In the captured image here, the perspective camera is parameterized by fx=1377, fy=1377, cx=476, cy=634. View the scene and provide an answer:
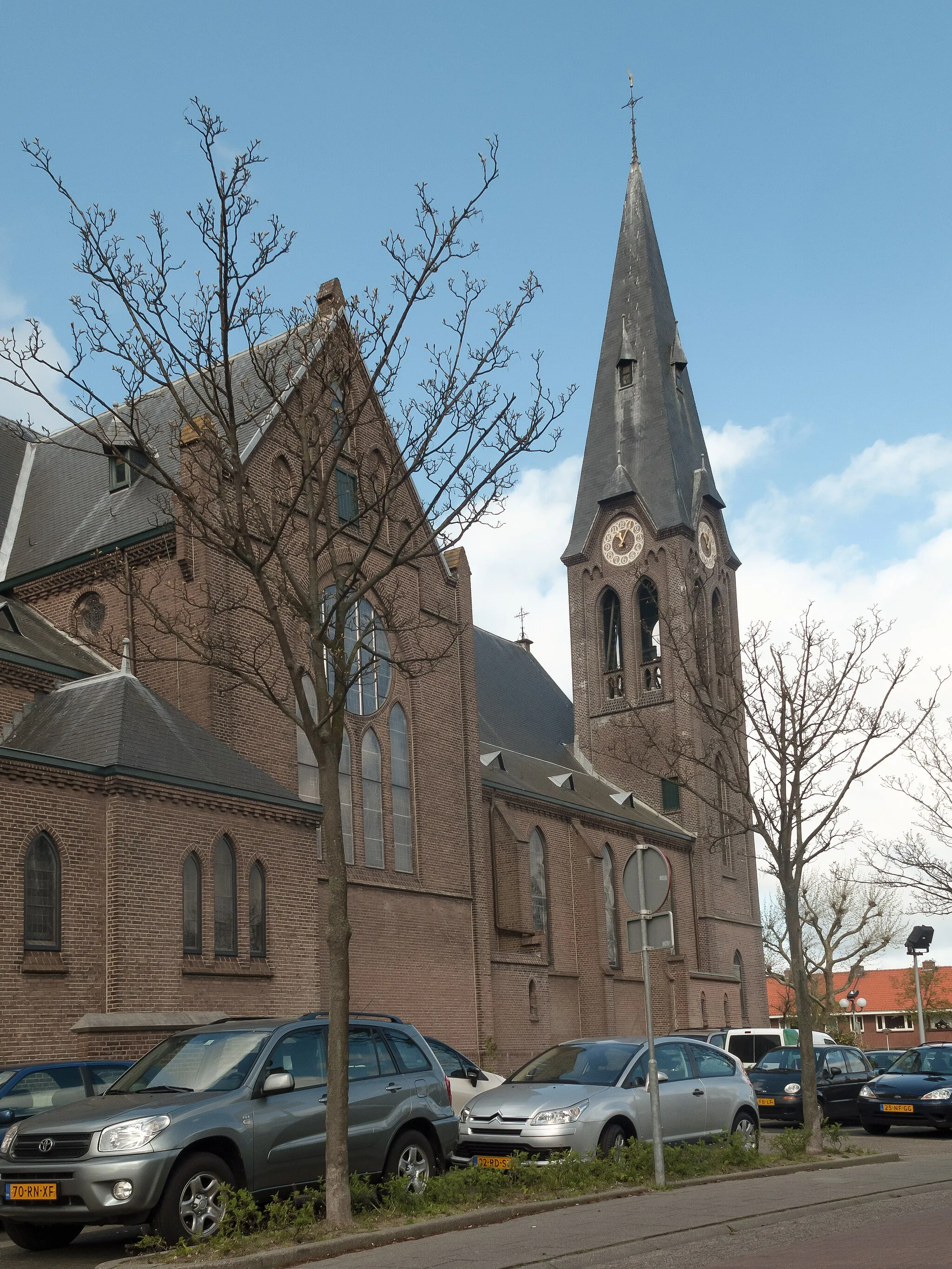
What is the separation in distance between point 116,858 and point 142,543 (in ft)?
25.5

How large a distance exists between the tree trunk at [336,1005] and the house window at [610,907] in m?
28.6

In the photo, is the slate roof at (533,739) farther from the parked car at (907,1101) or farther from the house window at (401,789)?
the parked car at (907,1101)

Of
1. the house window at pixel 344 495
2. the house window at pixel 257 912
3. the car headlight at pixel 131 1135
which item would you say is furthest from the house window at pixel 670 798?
the car headlight at pixel 131 1135

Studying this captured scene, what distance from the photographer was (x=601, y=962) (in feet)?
125

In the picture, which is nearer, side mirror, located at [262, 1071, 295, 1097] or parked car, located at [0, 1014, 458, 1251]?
parked car, located at [0, 1014, 458, 1251]

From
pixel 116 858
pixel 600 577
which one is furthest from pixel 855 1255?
pixel 600 577

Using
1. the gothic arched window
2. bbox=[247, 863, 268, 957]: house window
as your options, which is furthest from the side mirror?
the gothic arched window

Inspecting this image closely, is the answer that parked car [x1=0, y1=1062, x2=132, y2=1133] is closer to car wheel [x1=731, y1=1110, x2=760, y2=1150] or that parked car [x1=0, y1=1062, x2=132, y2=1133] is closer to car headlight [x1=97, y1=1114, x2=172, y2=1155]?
car headlight [x1=97, y1=1114, x2=172, y2=1155]

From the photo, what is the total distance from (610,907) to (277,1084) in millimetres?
30143

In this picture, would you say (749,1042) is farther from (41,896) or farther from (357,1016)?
(357,1016)

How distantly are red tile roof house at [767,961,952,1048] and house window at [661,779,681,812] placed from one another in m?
35.1

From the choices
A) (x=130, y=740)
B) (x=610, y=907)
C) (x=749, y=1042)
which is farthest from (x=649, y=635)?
(x=130, y=740)

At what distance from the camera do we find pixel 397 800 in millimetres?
29109

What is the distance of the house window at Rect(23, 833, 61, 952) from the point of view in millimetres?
18828
